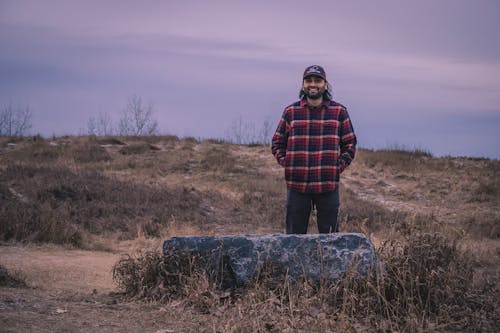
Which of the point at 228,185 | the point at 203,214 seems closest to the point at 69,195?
the point at 203,214

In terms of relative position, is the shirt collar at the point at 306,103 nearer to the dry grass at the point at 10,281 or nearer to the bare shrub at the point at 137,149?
the dry grass at the point at 10,281

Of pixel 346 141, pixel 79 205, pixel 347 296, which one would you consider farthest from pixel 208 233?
pixel 347 296

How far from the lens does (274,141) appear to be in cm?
607

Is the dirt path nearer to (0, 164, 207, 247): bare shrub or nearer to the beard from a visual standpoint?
the beard

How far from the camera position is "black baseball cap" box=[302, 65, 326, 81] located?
581 cm

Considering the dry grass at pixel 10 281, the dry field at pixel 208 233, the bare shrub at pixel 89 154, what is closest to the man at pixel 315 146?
the dry field at pixel 208 233

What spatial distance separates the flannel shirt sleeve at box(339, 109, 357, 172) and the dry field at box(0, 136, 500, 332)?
0.54 m

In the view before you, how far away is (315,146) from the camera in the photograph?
228 inches

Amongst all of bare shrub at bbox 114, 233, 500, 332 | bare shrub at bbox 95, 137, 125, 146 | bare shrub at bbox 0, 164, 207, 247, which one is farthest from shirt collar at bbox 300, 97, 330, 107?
bare shrub at bbox 95, 137, 125, 146

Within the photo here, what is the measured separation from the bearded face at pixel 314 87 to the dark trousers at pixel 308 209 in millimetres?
919

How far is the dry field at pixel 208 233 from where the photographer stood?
4836 millimetres

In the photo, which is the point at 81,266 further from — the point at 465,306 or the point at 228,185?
the point at 228,185

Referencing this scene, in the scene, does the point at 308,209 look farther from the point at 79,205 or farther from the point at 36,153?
the point at 36,153

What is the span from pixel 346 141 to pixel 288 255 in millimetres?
1305
